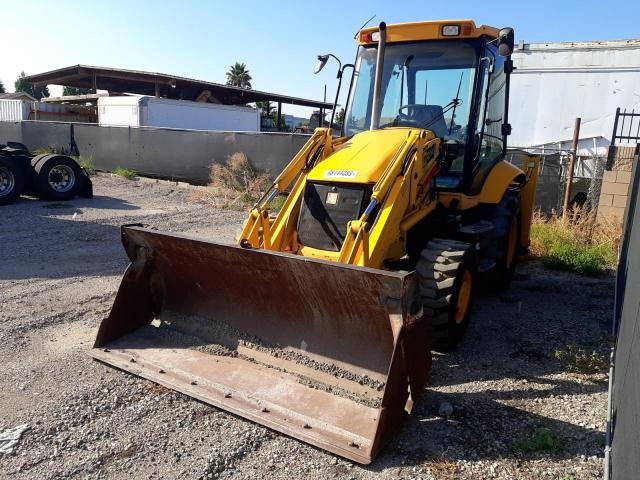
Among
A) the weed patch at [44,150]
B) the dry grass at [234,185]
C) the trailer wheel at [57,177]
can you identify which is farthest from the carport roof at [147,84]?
the trailer wheel at [57,177]

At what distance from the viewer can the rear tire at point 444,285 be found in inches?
164

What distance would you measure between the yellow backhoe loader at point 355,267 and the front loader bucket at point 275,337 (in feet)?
0.04

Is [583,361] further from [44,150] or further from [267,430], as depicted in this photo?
[44,150]

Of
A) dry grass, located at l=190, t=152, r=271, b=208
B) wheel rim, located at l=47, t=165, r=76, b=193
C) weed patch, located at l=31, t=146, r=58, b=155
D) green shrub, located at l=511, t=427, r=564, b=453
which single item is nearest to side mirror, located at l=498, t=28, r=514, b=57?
green shrub, located at l=511, t=427, r=564, b=453

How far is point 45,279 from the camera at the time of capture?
260 inches

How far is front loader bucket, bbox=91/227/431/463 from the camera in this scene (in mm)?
3357

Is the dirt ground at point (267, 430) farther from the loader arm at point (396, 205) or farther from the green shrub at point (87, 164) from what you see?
the green shrub at point (87, 164)

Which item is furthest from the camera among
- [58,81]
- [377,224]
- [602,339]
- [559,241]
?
[58,81]

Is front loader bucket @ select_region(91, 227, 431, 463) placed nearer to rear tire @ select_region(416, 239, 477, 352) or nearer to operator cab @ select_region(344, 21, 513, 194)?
rear tire @ select_region(416, 239, 477, 352)

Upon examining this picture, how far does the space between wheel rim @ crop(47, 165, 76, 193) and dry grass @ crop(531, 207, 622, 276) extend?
10.2 m

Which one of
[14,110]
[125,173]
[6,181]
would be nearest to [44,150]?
[125,173]

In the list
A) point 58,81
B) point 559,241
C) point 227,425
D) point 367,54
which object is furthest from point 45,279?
point 58,81

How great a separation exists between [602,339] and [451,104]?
2.73 m

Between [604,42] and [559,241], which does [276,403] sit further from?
[604,42]
